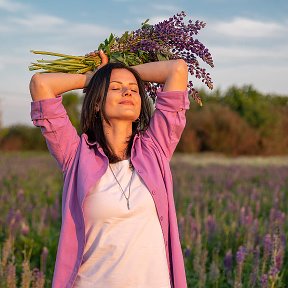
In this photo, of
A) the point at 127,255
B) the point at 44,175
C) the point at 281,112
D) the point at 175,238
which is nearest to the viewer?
the point at 127,255

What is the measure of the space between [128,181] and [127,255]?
0.34m

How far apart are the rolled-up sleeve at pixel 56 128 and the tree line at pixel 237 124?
2732cm

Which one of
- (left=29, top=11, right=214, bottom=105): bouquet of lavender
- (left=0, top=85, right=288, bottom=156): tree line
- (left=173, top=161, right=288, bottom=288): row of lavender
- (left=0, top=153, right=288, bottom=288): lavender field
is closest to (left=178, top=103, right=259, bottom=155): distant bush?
(left=0, top=85, right=288, bottom=156): tree line

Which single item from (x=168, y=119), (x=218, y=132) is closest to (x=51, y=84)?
(x=168, y=119)

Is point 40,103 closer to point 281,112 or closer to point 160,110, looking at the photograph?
point 160,110

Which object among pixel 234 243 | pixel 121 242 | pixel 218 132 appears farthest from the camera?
pixel 218 132

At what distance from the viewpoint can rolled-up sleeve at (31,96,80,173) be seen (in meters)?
2.96

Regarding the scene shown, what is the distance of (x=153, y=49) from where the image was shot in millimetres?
3238

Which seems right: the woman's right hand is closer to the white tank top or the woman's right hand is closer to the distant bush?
the white tank top

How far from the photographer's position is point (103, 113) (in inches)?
119

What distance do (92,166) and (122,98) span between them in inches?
13.5

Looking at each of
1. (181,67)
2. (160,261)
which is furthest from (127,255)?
(181,67)

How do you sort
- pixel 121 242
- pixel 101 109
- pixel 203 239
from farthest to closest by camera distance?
pixel 203 239
pixel 101 109
pixel 121 242

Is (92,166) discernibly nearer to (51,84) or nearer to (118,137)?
(118,137)
